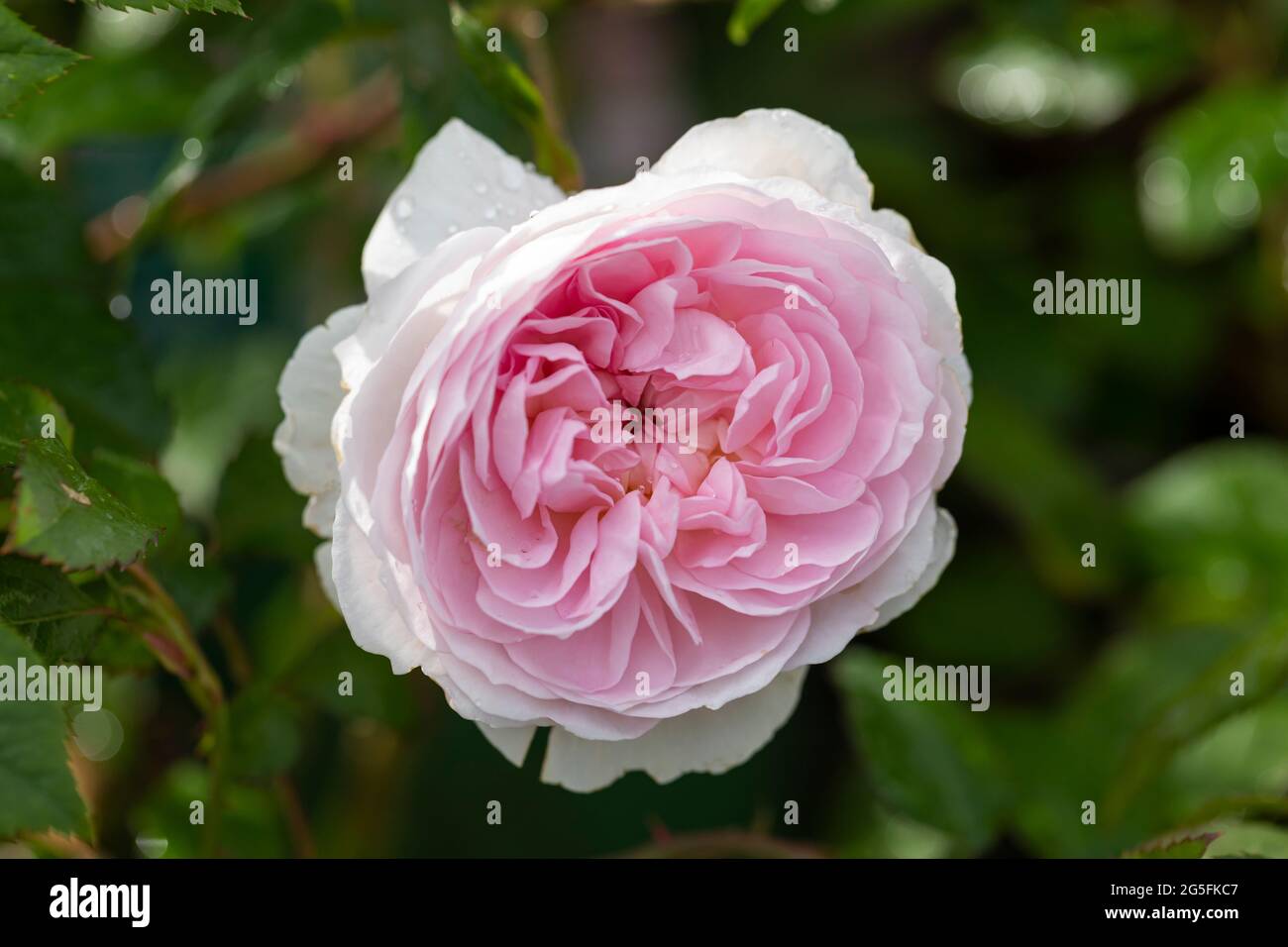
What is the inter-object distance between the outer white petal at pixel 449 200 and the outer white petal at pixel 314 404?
1.3 inches

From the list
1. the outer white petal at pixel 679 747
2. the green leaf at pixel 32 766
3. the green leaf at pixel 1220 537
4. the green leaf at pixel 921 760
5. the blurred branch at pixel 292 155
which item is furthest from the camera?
the green leaf at pixel 1220 537

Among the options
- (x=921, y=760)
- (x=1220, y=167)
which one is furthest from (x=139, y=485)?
(x=1220, y=167)

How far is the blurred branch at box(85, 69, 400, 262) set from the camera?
107 centimetres

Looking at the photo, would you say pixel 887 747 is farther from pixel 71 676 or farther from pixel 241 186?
pixel 241 186

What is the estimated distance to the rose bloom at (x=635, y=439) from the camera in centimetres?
56

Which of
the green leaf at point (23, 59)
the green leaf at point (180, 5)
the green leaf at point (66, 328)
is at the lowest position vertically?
the green leaf at point (66, 328)

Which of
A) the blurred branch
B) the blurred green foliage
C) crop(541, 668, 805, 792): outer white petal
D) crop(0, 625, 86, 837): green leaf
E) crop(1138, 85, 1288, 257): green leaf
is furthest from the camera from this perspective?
crop(1138, 85, 1288, 257): green leaf

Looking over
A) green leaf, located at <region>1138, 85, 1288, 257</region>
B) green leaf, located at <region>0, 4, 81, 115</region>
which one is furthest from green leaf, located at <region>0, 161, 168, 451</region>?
green leaf, located at <region>1138, 85, 1288, 257</region>

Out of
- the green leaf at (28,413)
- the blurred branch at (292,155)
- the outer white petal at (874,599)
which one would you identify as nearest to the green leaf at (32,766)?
the green leaf at (28,413)

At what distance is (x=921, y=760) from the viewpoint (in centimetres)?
88

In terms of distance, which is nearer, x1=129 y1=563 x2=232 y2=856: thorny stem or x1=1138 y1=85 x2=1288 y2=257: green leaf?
x1=129 y1=563 x2=232 y2=856: thorny stem

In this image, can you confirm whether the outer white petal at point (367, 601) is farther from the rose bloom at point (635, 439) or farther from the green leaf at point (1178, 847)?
the green leaf at point (1178, 847)

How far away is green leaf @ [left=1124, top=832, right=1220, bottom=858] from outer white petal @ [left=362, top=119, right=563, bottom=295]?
1.65 ft

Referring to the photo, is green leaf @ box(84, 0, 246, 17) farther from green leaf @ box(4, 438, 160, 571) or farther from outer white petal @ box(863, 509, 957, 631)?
outer white petal @ box(863, 509, 957, 631)
